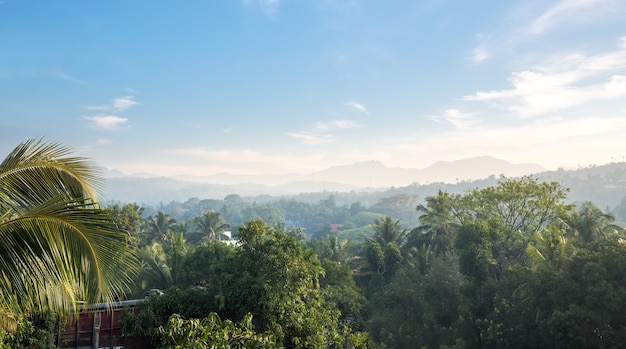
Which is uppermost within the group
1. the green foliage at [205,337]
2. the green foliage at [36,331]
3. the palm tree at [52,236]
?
the palm tree at [52,236]

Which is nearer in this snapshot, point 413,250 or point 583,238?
point 583,238

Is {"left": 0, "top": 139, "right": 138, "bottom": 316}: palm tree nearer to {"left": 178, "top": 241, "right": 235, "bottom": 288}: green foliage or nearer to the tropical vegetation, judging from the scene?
the tropical vegetation

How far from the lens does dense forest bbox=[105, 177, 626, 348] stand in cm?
1075

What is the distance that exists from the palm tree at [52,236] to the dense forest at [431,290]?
2.03m

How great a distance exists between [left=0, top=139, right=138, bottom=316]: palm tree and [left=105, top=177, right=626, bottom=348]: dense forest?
79.7 inches

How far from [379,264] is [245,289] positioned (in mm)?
14925

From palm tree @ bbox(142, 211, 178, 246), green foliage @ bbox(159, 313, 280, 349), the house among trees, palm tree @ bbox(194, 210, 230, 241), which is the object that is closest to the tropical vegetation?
green foliage @ bbox(159, 313, 280, 349)

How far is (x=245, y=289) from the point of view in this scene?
431 inches

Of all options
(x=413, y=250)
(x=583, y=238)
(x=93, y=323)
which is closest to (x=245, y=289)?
(x=93, y=323)

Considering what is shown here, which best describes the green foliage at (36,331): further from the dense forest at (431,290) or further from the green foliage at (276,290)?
the green foliage at (276,290)

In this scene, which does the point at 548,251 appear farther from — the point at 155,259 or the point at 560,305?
the point at 155,259

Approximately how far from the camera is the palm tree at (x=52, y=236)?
3279 mm

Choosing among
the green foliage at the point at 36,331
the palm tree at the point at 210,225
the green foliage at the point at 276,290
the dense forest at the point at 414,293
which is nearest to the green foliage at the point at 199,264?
the dense forest at the point at 414,293

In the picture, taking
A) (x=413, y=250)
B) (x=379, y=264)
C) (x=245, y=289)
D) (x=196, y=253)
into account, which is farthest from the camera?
(x=413, y=250)
